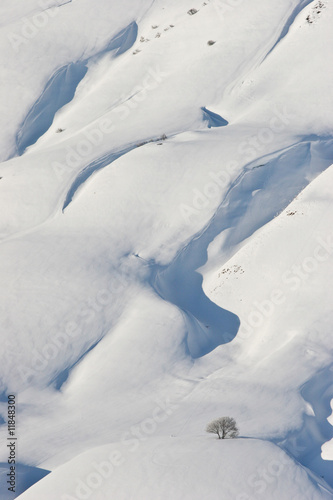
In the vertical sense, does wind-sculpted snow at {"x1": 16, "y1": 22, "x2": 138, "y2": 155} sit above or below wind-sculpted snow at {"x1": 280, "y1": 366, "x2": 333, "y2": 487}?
above

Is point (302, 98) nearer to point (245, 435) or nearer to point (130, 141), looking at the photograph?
point (130, 141)

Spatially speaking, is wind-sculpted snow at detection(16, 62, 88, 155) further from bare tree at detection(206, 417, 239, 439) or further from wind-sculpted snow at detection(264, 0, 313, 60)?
bare tree at detection(206, 417, 239, 439)

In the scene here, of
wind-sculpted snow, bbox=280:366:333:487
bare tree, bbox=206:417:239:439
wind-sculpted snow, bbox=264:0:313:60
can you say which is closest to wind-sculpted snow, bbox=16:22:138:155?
wind-sculpted snow, bbox=264:0:313:60

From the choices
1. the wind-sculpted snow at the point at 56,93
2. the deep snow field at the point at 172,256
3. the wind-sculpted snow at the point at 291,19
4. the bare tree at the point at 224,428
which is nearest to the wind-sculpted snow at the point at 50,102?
the wind-sculpted snow at the point at 56,93

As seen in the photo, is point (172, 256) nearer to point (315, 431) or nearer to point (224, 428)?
point (224, 428)

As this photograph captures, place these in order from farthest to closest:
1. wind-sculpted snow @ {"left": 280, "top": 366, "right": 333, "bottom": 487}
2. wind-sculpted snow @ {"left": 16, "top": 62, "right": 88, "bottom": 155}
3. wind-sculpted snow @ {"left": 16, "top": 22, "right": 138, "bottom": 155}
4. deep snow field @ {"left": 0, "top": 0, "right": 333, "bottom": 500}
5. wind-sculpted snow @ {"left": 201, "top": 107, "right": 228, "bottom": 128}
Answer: wind-sculpted snow @ {"left": 16, "top": 22, "right": 138, "bottom": 155}, wind-sculpted snow @ {"left": 16, "top": 62, "right": 88, "bottom": 155}, wind-sculpted snow @ {"left": 201, "top": 107, "right": 228, "bottom": 128}, deep snow field @ {"left": 0, "top": 0, "right": 333, "bottom": 500}, wind-sculpted snow @ {"left": 280, "top": 366, "right": 333, "bottom": 487}
